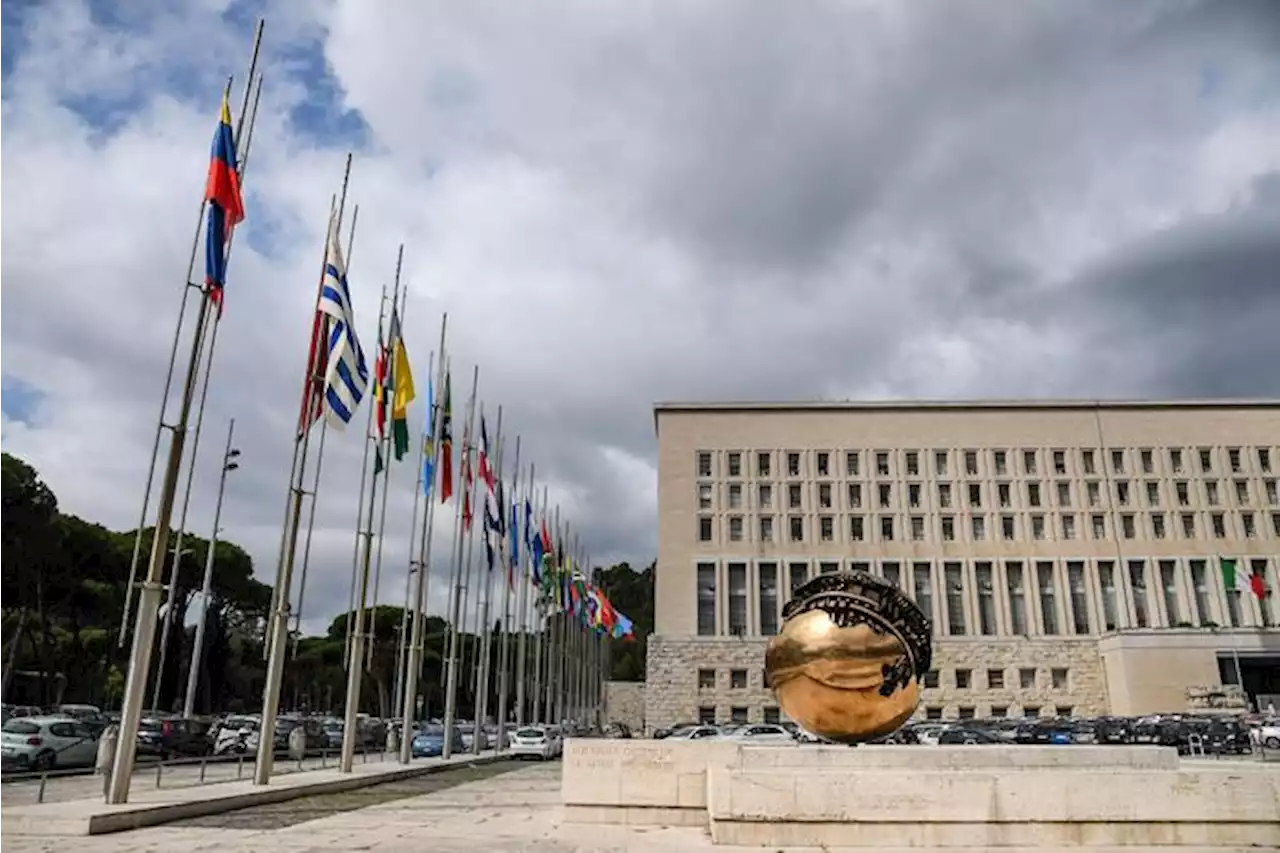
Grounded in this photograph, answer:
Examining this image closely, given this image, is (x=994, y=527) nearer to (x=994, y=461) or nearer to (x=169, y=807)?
(x=994, y=461)

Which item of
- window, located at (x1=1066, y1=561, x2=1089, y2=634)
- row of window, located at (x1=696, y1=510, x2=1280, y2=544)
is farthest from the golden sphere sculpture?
window, located at (x1=1066, y1=561, x2=1089, y2=634)

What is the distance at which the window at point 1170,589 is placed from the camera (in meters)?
70.5

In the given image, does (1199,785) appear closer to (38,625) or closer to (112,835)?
(112,835)

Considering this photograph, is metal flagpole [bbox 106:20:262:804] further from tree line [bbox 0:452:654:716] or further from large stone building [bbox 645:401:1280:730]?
large stone building [bbox 645:401:1280:730]

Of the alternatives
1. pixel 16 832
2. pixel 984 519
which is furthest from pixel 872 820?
pixel 984 519

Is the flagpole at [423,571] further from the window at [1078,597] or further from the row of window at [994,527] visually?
the window at [1078,597]

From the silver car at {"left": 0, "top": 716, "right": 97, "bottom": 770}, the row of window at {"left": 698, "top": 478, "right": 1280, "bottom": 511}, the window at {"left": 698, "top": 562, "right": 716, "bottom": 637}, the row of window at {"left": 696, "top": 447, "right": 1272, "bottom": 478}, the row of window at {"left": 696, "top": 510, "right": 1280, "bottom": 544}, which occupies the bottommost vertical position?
the silver car at {"left": 0, "top": 716, "right": 97, "bottom": 770}

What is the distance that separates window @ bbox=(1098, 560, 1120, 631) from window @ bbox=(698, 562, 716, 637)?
29.1 metres

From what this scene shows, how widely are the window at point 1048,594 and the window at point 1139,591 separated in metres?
5.63

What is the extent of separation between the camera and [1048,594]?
236 feet

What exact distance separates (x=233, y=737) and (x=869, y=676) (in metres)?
28.8

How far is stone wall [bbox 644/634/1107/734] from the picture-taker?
223 feet

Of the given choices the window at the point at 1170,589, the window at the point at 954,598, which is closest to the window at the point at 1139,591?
the window at the point at 1170,589

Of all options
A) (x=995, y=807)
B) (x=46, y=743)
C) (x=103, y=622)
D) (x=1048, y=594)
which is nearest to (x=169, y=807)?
(x=995, y=807)
